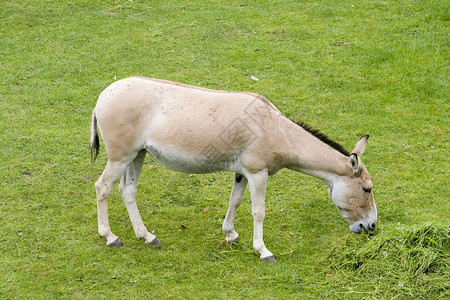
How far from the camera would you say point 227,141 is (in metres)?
7.39

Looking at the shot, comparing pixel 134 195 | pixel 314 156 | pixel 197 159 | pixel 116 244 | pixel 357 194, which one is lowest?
pixel 116 244

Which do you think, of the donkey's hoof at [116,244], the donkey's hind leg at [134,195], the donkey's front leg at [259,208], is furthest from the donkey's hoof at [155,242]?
the donkey's front leg at [259,208]

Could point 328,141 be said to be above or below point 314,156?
above

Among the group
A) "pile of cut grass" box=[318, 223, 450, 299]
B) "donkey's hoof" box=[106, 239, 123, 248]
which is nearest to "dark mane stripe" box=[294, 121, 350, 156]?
"pile of cut grass" box=[318, 223, 450, 299]

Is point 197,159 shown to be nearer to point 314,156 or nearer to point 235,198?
point 235,198

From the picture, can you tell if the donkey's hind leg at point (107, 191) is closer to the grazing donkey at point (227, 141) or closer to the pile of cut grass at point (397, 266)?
the grazing donkey at point (227, 141)

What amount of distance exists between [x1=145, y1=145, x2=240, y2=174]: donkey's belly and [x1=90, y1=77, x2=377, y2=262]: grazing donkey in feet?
0.04

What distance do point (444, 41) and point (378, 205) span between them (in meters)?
7.04

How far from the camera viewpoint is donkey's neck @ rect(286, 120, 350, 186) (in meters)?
7.45

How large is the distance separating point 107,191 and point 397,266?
3.95 metres

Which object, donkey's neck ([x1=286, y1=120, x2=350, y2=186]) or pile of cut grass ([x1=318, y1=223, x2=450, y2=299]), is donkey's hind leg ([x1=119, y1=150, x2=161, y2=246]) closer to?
donkey's neck ([x1=286, y1=120, x2=350, y2=186])

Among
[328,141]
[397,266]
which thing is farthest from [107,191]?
[397,266]

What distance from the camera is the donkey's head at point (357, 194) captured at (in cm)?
743

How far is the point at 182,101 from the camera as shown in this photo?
7582 mm
